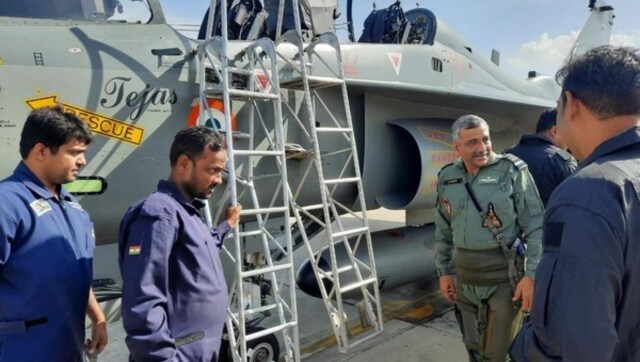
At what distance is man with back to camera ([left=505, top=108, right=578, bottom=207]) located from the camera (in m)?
3.39

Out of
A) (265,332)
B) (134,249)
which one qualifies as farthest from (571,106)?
(265,332)

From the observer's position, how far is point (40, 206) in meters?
1.97

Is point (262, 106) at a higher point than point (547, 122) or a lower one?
higher

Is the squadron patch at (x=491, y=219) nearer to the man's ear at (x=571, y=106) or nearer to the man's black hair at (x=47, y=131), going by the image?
the man's ear at (x=571, y=106)

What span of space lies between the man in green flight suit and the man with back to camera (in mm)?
Result: 426

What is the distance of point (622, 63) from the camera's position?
136 centimetres

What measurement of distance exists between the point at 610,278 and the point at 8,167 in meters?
3.26

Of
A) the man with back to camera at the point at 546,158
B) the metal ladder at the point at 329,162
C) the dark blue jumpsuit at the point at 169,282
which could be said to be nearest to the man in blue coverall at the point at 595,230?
the dark blue jumpsuit at the point at 169,282

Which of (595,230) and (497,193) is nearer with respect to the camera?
(595,230)

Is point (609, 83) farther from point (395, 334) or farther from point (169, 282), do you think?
point (395, 334)

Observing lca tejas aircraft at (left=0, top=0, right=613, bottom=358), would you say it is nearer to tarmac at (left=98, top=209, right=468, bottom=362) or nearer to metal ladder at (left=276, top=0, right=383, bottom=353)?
metal ladder at (left=276, top=0, right=383, bottom=353)

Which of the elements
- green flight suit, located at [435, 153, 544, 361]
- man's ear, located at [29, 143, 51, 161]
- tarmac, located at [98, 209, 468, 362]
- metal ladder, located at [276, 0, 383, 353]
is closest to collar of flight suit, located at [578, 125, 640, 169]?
green flight suit, located at [435, 153, 544, 361]

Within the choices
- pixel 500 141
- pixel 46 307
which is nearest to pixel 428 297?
pixel 500 141

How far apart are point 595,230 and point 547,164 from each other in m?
2.41
